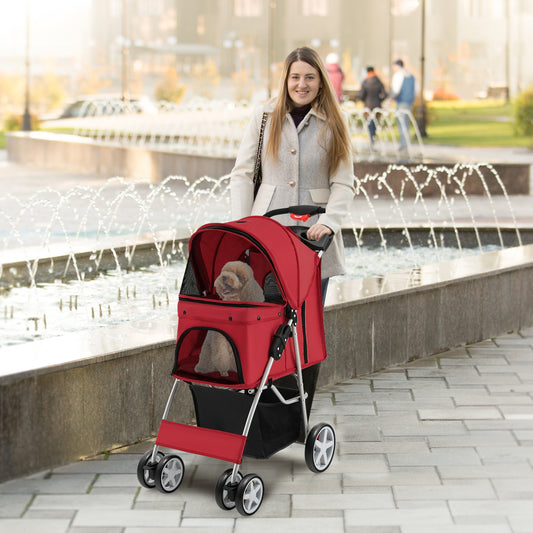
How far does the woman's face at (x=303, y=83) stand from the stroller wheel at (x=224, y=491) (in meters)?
1.66

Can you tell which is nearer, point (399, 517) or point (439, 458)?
point (399, 517)

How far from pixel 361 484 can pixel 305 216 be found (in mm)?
1130

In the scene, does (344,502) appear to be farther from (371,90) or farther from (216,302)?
(371,90)

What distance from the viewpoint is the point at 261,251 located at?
413 cm

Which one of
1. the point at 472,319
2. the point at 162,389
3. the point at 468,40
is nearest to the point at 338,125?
the point at 162,389

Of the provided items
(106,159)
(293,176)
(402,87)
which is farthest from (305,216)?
(402,87)

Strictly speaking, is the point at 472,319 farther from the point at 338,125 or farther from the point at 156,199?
the point at 156,199

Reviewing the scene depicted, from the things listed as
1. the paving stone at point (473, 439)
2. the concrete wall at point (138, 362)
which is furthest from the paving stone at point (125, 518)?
the paving stone at point (473, 439)

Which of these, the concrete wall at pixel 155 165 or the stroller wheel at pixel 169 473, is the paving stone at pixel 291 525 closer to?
the stroller wheel at pixel 169 473

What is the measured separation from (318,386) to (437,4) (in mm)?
79665

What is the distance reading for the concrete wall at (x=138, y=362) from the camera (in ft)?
14.8

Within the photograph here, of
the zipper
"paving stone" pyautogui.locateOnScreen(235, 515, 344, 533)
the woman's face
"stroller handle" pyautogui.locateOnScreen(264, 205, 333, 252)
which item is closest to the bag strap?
the woman's face

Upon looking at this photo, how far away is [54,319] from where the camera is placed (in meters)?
7.03

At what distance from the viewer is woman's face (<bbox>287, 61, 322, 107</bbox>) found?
4691 millimetres
